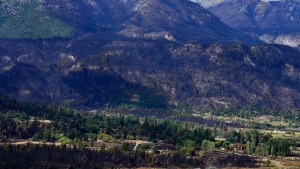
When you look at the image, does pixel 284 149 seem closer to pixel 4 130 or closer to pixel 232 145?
pixel 232 145

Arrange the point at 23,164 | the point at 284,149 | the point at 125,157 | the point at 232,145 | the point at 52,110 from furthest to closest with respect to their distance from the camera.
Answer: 1. the point at 52,110
2. the point at 232,145
3. the point at 284,149
4. the point at 125,157
5. the point at 23,164

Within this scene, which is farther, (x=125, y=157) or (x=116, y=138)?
(x=116, y=138)

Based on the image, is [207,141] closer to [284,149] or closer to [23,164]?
[284,149]

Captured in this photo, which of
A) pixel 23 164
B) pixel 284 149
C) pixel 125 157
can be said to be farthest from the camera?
pixel 284 149

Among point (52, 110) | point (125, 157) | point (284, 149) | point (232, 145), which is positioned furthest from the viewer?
point (52, 110)

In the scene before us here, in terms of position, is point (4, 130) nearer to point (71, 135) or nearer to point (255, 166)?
point (71, 135)

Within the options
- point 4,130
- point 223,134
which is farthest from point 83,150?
point 223,134

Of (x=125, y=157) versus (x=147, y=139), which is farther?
(x=147, y=139)

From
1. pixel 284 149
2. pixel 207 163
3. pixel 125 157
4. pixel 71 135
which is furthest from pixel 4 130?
pixel 284 149

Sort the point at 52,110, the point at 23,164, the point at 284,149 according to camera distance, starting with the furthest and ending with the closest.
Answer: the point at 52,110, the point at 284,149, the point at 23,164
